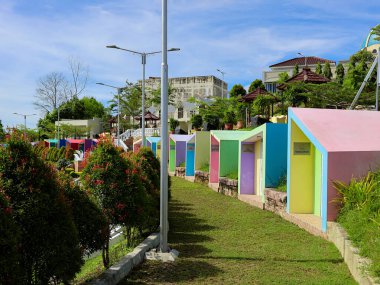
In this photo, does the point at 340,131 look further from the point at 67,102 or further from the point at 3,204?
the point at 67,102

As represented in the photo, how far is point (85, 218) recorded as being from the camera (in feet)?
19.0

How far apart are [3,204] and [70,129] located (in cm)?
6200

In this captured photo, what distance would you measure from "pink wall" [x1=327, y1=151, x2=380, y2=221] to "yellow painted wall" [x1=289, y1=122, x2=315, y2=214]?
2.10 meters

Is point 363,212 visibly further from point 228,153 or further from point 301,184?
point 228,153

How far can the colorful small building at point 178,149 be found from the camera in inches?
1112

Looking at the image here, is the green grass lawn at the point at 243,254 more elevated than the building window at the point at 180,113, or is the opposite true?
the building window at the point at 180,113

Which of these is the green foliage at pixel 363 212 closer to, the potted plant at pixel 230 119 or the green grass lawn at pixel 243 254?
the green grass lawn at pixel 243 254

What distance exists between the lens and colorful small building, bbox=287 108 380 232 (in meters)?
9.18

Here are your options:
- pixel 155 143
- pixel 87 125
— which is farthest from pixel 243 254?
pixel 87 125

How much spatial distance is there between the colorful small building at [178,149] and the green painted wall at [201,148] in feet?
13.8

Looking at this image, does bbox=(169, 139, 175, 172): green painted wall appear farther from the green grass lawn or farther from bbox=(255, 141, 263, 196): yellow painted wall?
the green grass lawn

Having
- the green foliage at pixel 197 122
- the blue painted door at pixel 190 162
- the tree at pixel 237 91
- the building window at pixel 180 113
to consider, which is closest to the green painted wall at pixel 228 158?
the blue painted door at pixel 190 162

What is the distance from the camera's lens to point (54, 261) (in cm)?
473

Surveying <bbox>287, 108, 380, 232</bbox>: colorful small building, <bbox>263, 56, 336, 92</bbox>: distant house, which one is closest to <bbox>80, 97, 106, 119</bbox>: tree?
<bbox>263, 56, 336, 92</bbox>: distant house
